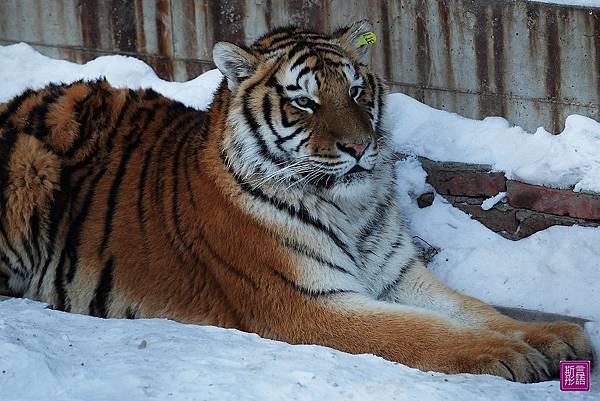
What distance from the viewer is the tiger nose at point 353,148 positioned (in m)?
3.93

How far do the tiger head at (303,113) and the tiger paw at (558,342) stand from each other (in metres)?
0.78

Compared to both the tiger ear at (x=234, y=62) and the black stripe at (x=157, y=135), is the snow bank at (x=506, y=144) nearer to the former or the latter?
the black stripe at (x=157, y=135)

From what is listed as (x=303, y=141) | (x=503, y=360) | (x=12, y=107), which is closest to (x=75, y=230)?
(x=12, y=107)

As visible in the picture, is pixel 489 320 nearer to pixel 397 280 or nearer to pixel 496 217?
pixel 397 280

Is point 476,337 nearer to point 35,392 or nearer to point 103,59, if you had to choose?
point 35,392

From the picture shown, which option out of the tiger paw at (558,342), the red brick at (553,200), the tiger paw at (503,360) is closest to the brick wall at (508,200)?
the red brick at (553,200)

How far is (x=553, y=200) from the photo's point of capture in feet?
16.3

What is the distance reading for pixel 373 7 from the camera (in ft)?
18.3

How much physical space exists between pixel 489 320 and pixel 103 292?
140 cm

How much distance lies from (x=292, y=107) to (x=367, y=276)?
660 millimetres

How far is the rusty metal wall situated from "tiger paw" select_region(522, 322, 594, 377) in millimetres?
1681

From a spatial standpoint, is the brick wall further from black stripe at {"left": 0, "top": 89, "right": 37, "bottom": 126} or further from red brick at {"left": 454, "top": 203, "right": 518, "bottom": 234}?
black stripe at {"left": 0, "top": 89, "right": 37, "bottom": 126}

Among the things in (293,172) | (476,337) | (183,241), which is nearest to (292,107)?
(293,172)

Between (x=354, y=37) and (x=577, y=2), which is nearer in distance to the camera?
(x=354, y=37)
